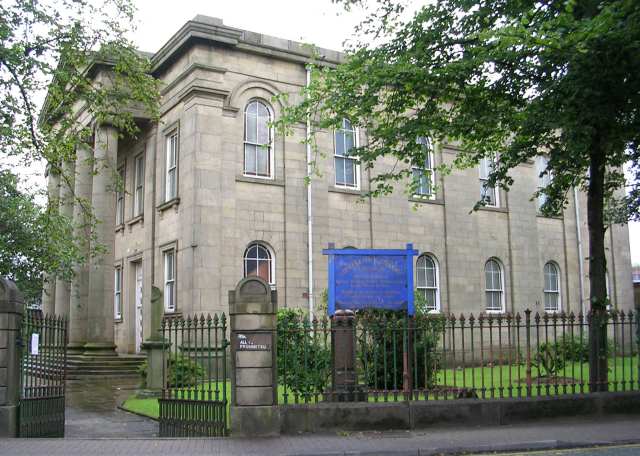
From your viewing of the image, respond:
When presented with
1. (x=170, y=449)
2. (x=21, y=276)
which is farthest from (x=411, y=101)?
(x=21, y=276)

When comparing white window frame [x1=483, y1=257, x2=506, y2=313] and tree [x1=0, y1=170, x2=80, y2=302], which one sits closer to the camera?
tree [x1=0, y1=170, x2=80, y2=302]

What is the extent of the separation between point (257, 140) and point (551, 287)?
13.7 m

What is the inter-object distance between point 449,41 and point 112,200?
14.3 m

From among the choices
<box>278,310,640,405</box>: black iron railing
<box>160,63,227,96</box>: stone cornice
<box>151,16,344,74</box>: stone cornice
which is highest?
<box>151,16,344,74</box>: stone cornice

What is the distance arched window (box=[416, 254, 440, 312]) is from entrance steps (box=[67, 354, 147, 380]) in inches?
382

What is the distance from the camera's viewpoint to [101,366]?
74.6ft

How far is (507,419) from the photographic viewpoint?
11555mm

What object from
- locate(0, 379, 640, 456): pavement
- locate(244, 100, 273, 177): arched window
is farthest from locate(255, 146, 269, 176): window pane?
locate(0, 379, 640, 456): pavement

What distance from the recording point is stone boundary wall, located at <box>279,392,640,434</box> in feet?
35.5

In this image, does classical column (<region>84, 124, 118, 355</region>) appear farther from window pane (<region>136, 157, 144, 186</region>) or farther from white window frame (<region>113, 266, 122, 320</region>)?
white window frame (<region>113, 266, 122, 320</region>)

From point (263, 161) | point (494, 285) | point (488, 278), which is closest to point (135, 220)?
Answer: point (263, 161)

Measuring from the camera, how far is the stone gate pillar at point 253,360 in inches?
415

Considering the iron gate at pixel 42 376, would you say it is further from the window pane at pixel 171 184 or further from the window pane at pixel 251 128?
the window pane at pixel 251 128

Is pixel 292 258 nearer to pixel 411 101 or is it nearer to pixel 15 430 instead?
pixel 411 101
